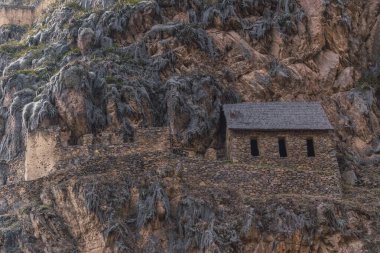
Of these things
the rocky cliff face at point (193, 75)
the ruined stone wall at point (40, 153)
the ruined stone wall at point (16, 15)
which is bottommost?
the ruined stone wall at point (40, 153)

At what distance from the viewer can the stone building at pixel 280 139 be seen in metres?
36.6

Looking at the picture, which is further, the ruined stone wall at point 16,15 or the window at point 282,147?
the ruined stone wall at point 16,15

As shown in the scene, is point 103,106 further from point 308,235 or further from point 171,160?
point 308,235

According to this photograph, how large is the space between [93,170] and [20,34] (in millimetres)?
27984

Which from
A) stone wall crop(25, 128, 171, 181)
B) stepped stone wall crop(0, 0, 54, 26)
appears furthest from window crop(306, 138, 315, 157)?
stepped stone wall crop(0, 0, 54, 26)

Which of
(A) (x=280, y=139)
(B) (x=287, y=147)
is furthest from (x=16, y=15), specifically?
(B) (x=287, y=147)

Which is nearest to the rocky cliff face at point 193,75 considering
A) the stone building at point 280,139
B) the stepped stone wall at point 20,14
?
the stone building at point 280,139

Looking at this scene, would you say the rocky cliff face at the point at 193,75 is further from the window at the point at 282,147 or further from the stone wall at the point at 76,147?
the window at the point at 282,147

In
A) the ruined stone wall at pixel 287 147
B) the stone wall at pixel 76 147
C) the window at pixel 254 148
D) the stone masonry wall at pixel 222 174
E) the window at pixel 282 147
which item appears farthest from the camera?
the window at pixel 282 147

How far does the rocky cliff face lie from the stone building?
2005 millimetres

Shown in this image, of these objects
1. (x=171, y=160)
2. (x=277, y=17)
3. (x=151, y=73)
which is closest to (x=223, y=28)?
(x=277, y=17)

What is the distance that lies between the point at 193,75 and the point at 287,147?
7.86 m

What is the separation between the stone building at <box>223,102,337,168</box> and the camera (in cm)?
3656

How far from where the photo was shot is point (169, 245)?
30.9m
